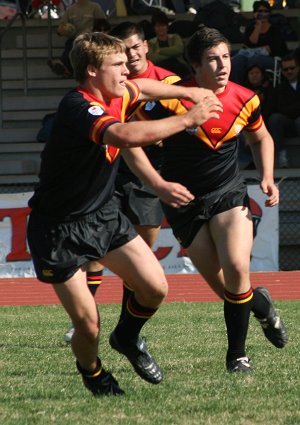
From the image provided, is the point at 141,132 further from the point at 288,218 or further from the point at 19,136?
the point at 19,136

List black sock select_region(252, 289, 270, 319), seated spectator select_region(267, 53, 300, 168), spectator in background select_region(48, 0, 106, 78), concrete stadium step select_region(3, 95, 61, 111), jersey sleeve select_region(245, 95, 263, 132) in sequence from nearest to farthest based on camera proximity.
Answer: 1. jersey sleeve select_region(245, 95, 263, 132)
2. black sock select_region(252, 289, 270, 319)
3. seated spectator select_region(267, 53, 300, 168)
4. spectator in background select_region(48, 0, 106, 78)
5. concrete stadium step select_region(3, 95, 61, 111)

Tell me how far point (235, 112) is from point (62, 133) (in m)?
1.64

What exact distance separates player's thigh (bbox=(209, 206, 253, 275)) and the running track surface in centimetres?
591

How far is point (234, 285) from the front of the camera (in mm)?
6531

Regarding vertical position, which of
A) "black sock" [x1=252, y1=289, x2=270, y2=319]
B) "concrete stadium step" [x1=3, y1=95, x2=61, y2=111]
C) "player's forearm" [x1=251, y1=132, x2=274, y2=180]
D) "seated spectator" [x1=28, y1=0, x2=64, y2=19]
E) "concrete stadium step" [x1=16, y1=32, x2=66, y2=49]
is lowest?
"concrete stadium step" [x1=3, y1=95, x2=61, y2=111]

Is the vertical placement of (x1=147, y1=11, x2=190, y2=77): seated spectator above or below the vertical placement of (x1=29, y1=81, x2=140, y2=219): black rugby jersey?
below

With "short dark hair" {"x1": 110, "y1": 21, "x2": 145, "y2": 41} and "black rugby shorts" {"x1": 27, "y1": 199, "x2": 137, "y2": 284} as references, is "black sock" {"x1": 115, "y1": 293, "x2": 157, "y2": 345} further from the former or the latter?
"short dark hair" {"x1": 110, "y1": 21, "x2": 145, "y2": 41}

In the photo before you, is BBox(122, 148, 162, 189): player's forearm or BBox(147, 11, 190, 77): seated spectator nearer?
BBox(122, 148, 162, 189): player's forearm

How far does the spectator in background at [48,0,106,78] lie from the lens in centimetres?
1850

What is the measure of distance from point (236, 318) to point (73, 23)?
13093mm

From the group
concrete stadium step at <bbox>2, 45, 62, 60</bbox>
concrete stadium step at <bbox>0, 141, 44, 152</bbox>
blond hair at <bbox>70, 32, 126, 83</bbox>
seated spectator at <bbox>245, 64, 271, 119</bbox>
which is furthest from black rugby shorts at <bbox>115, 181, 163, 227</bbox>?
concrete stadium step at <bbox>2, 45, 62, 60</bbox>

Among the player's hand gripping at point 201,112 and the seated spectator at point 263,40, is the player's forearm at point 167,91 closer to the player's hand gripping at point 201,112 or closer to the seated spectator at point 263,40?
the player's hand gripping at point 201,112

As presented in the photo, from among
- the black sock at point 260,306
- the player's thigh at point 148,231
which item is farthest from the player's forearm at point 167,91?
the player's thigh at point 148,231

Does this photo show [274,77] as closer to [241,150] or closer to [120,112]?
[241,150]
